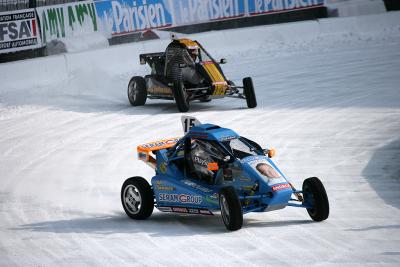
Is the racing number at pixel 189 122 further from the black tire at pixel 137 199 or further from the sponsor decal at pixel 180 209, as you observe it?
the sponsor decal at pixel 180 209

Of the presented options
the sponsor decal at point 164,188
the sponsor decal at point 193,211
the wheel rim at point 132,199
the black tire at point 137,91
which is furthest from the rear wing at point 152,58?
the sponsor decal at point 193,211

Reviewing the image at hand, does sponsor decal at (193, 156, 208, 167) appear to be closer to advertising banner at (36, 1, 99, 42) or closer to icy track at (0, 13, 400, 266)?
icy track at (0, 13, 400, 266)

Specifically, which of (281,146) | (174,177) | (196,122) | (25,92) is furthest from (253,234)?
(25,92)

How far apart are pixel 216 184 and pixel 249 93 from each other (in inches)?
363

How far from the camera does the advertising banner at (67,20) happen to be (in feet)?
80.9

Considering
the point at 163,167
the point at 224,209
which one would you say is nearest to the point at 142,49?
the point at 163,167

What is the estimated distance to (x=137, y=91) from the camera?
21.7 meters

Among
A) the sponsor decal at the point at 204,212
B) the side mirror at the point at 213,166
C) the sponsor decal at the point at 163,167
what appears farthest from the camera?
the sponsor decal at the point at 163,167

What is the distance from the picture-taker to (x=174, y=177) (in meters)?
11.9

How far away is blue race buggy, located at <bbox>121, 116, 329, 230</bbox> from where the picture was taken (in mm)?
10742

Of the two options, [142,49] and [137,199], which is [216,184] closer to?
[137,199]

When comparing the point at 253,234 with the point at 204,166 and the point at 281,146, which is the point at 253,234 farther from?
the point at 281,146

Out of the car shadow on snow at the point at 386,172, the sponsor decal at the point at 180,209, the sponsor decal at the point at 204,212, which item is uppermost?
the sponsor decal at the point at 204,212

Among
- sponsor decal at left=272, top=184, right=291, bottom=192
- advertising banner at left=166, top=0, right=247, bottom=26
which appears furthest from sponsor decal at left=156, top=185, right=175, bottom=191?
advertising banner at left=166, top=0, right=247, bottom=26
